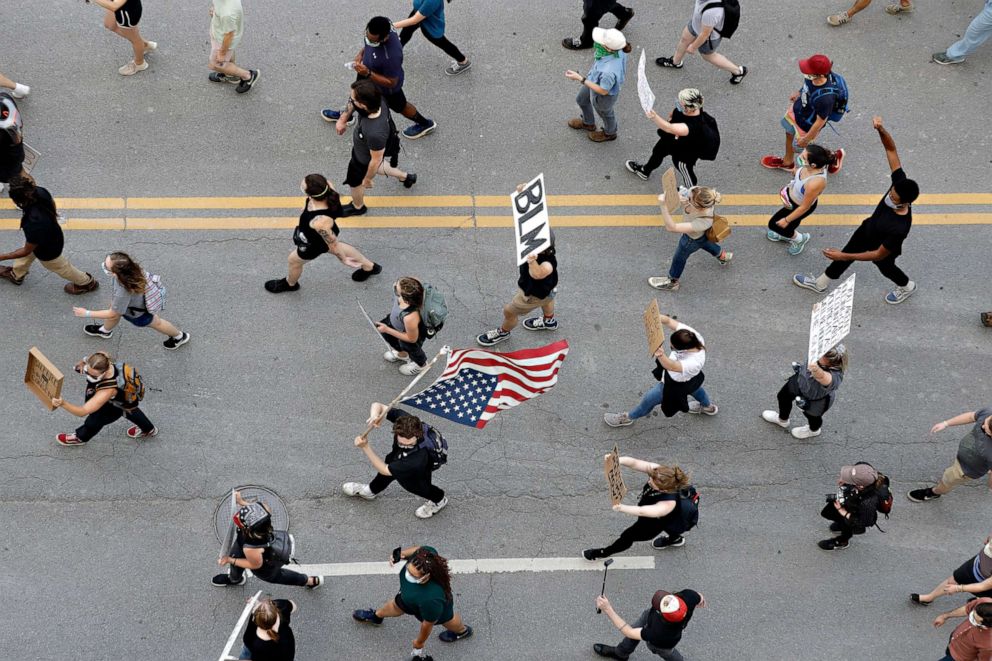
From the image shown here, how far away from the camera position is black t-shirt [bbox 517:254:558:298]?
838 centimetres

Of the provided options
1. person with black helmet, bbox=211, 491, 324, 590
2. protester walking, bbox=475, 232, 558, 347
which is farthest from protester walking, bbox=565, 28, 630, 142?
person with black helmet, bbox=211, 491, 324, 590

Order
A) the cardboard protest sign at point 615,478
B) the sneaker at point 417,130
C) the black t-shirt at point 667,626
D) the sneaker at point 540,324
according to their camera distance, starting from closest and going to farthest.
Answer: the black t-shirt at point 667,626
the cardboard protest sign at point 615,478
the sneaker at point 540,324
the sneaker at point 417,130

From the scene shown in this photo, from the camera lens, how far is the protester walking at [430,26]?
1048 cm

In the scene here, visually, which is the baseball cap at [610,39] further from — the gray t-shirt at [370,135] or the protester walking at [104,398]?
the protester walking at [104,398]

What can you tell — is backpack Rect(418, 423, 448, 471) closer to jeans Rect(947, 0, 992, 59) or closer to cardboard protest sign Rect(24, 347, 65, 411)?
cardboard protest sign Rect(24, 347, 65, 411)

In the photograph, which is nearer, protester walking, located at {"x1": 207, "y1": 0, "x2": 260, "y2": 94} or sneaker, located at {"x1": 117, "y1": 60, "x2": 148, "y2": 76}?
protester walking, located at {"x1": 207, "y1": 0, "x2": 260, "y2": 94}

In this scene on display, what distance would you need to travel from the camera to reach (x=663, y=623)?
6715 millimetres

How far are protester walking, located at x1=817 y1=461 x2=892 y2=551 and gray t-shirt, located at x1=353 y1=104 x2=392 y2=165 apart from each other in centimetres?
525

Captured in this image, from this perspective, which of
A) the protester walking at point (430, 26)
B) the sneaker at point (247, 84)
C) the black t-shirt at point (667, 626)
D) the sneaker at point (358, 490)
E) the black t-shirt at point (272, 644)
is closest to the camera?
the black t-shirt at point (272, 644)

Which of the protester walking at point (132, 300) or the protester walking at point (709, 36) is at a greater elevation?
the protester walking at point (709, 36)

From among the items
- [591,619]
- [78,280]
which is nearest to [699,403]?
[591,619]

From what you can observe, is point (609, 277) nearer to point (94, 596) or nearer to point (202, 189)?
point (202, 189)

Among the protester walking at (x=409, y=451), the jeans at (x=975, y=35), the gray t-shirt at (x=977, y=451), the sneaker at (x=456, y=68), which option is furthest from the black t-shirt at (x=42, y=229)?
the jeans at (x=975, y=35)

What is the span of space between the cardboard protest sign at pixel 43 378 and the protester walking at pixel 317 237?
240 centimetres
